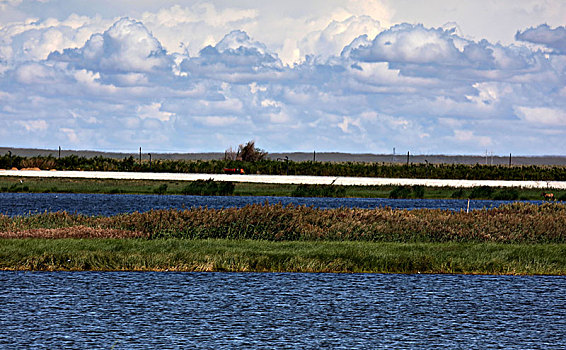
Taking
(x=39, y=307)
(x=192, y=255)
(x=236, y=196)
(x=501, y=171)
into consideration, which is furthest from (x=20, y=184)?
(x=501, y=171)

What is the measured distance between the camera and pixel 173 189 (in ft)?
214

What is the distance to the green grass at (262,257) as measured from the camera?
837 inches

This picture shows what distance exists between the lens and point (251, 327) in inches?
563

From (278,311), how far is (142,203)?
3566 cm

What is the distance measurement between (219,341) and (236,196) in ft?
155

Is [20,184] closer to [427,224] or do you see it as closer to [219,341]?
[427,224]

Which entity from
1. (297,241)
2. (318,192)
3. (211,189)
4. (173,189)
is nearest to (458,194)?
(318,192)

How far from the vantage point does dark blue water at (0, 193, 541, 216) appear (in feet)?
146

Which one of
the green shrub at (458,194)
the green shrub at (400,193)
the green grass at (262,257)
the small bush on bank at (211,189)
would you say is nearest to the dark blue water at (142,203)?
the small bush on bank at (211,189)

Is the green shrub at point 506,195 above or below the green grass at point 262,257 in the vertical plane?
above

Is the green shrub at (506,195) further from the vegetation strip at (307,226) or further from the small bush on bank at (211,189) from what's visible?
the vegetation strip at (307,226)

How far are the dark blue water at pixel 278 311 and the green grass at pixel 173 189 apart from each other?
40895 mm

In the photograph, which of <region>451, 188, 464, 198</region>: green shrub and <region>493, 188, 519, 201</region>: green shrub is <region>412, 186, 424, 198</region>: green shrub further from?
<region>493, 188, 519, 201</region>: green shrub

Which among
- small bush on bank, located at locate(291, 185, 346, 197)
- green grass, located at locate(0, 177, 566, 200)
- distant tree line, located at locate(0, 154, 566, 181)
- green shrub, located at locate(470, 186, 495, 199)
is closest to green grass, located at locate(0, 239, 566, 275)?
small bush on bank, located at locate(291, 185, 346, 197)
